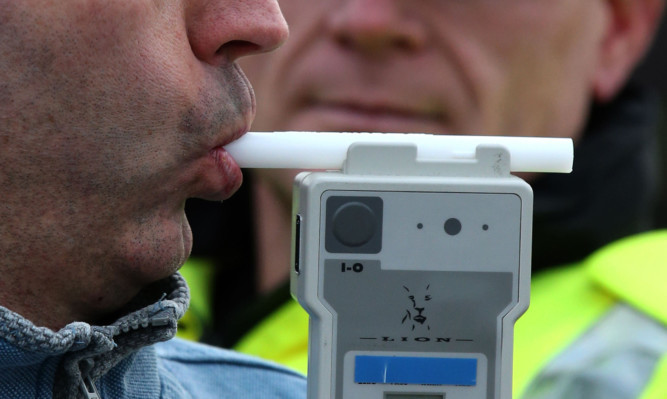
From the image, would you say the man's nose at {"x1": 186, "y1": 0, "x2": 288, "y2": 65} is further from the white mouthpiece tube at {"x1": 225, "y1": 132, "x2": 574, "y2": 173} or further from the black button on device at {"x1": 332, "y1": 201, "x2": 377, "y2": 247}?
the black button on device at {"x1": 332, "y1": 201, "x2": 377, "y2": 247}

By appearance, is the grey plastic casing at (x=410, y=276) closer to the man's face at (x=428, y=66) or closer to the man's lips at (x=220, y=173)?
the man's lips at (x=220, y=173)

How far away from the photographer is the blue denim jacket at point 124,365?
97cm

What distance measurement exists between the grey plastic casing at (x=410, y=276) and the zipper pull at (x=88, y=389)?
0.20 m

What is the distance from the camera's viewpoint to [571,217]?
2562 millimetres

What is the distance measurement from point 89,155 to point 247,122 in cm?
17

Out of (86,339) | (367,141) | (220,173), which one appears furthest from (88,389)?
(367,141)

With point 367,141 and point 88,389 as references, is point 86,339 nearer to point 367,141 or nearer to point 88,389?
point 88,389

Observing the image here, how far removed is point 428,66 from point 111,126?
1.48 meters

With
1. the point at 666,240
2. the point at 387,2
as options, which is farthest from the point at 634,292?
the point at 387,2

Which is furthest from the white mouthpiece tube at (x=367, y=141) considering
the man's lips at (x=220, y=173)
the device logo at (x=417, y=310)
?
the device logo at (x=417, y=310)

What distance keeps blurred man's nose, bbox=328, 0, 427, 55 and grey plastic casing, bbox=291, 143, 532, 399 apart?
4.59 feet

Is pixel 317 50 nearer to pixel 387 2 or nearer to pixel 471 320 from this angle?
pixel 387 2

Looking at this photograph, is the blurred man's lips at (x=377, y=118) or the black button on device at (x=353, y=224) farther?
the blurred man's lips at (x=377, y=118)

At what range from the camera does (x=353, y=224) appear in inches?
39.5
